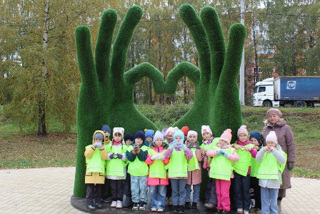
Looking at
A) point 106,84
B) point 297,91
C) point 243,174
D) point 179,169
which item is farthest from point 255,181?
point 297,91

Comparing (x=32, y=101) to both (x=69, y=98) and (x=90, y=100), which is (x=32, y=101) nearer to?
(x=69, y=98)

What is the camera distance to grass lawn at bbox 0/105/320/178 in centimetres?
1042

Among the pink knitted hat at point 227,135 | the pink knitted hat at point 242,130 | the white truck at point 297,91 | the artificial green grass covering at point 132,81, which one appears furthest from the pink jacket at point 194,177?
the white truck at point 297,91

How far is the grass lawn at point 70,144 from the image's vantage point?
10422 millimetres

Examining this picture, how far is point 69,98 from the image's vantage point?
1410 cm

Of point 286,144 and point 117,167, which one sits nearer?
point 286,144

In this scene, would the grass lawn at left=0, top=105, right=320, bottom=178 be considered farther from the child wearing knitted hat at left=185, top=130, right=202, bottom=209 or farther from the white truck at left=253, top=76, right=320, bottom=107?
the child wearing knitted hat at left=185, top=130, right=202, bottom=209

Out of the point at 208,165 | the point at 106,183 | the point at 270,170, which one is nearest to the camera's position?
the point at 270,170

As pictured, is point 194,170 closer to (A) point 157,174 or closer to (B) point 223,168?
(B) point 223,168

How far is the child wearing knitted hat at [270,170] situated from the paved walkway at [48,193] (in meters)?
0.92

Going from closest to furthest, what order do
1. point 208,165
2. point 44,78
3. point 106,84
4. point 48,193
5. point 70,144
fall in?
point 208,165 < point 106,84 < point 48,193 < point 44,78 < point 70,144

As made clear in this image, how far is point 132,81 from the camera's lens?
6379 mm

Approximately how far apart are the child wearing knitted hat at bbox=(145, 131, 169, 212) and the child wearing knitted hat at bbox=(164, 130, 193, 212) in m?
0.11

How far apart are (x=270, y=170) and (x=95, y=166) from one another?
2.85 m
